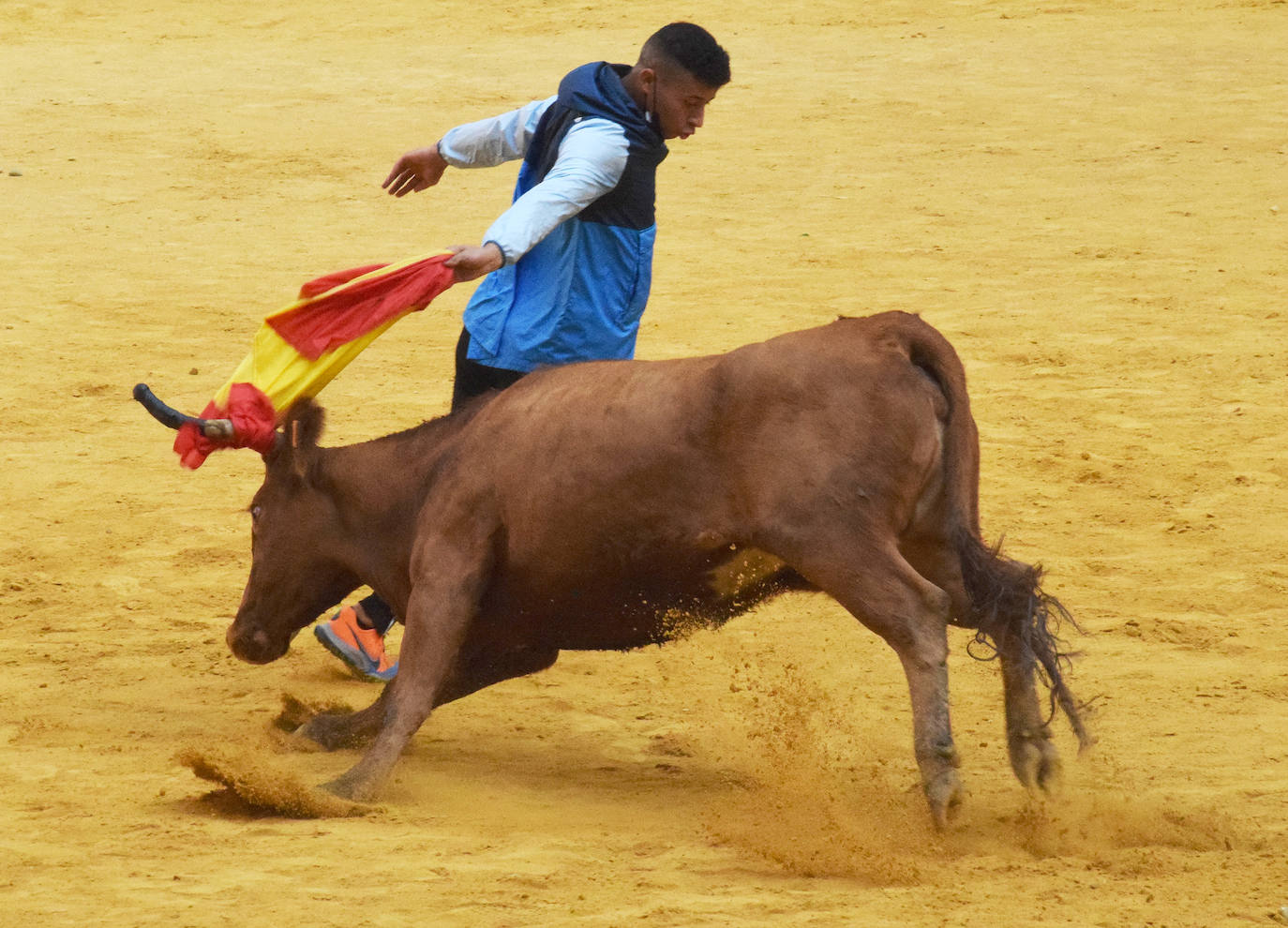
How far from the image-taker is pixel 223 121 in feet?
47.3

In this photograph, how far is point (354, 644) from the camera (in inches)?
239

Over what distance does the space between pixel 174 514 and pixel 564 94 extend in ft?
9.69

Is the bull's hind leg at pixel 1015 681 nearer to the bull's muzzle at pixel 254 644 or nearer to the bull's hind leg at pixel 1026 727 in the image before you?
the bull's hind leg at pixel 1026 727

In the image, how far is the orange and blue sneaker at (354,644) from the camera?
602cm

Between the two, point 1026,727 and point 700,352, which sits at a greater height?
point 1026,727

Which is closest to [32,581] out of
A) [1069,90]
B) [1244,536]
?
[1244,536]

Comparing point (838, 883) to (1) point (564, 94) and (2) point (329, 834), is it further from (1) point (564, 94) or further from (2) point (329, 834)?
(1) point (564, 94)

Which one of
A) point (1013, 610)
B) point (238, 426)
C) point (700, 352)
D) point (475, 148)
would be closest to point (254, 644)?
point (238, 426)

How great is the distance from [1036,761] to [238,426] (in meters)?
2.40

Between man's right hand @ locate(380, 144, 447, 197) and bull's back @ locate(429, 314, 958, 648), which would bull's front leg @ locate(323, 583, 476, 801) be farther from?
man's right hand @ locate(380, 144, 447, 197)

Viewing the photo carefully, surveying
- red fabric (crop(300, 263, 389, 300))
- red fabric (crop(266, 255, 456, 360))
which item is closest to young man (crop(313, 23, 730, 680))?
red fabric (crop(266, 255, 456, 360))

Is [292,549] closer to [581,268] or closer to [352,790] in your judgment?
[352,790]

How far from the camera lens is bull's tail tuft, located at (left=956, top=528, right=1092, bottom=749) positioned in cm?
479

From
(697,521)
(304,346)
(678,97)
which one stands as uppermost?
(678,97)
